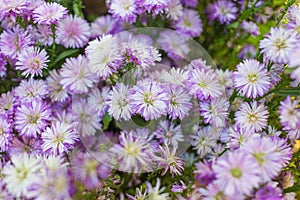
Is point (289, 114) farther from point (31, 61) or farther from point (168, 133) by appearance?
point (31, 61)

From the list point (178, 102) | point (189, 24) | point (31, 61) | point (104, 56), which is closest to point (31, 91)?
point (31, 61)

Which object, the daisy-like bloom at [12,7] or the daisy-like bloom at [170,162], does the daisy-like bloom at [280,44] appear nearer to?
the daisy-like bloom at [170,162]

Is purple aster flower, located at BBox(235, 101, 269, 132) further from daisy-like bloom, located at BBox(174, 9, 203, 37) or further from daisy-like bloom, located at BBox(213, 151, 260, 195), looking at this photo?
daisy-like bloom, located at BBox(174, 9, 203, 37)

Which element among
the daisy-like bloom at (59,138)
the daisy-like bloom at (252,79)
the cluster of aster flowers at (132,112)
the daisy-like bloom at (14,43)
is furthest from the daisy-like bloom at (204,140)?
the daisy-like bloom at (14,43)

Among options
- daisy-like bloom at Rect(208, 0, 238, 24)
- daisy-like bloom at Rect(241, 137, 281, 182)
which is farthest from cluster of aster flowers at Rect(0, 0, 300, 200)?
daisy-like bloom at Rect(208, 0, 238, 24)

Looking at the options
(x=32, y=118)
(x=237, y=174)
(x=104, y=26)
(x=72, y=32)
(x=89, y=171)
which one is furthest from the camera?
(x=104, y=26)
